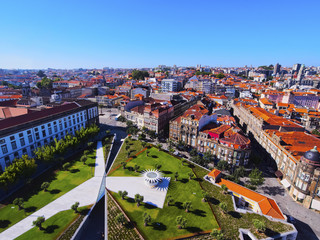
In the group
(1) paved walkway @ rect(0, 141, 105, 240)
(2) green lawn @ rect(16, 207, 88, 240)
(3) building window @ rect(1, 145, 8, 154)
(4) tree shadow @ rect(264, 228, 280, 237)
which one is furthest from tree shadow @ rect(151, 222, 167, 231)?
(3) building window @ rect(1, 145, 8, 154)

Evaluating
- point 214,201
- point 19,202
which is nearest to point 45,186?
point 19,202

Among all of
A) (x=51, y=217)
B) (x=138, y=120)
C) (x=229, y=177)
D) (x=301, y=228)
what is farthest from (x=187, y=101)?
(x=51, y=217)

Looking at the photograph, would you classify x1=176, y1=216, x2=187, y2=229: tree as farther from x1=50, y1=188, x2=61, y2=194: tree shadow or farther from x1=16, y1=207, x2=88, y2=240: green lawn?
x1=50, y1=188, x2=61, y2=194: tree shadow

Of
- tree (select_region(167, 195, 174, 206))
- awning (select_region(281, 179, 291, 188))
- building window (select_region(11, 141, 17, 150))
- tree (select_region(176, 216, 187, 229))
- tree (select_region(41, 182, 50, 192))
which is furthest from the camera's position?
building window (select_region(11, 141, 17, 150))

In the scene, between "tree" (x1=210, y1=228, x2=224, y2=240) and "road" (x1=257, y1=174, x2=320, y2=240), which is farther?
"road" (x1=257, y1=174, x2=320, y2=240)

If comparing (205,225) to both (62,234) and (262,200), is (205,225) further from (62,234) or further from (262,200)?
(62,234)

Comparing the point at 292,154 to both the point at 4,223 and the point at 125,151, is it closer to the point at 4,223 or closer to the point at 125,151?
the point at 125,151

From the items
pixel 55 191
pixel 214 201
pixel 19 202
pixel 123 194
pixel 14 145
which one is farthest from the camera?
pixel 14 145
